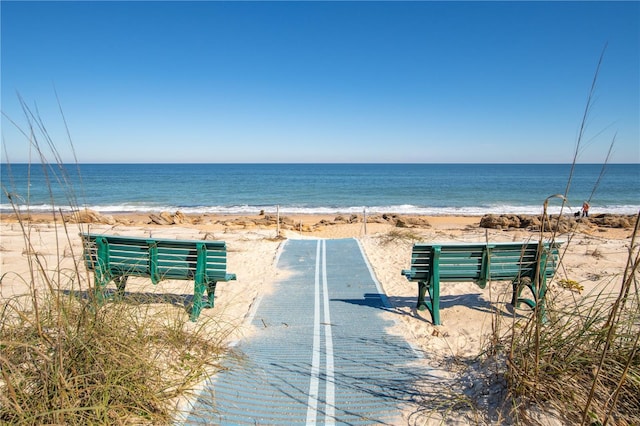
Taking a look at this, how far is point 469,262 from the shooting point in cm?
514

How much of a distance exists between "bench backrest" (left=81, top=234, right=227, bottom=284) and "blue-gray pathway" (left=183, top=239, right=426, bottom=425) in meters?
1.08

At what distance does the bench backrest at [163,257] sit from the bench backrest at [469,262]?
2.82m

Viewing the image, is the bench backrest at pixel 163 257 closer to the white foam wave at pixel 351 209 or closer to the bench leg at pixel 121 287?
the bench leg at pixel 121 287

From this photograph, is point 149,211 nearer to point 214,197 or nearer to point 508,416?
point 214,197

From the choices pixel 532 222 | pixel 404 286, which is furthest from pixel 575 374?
pixel 532 222

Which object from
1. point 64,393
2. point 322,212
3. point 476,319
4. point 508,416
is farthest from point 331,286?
point 322,212

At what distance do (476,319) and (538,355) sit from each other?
3.02m

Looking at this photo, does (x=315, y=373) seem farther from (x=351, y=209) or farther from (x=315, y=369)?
(x=351, y=209)

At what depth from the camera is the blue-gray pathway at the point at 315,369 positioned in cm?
287

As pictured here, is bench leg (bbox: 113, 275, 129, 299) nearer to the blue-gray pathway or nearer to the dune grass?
the dune grass

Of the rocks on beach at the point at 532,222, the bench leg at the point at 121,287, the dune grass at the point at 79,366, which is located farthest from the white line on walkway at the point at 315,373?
the rocks on beach at the point at 532,222

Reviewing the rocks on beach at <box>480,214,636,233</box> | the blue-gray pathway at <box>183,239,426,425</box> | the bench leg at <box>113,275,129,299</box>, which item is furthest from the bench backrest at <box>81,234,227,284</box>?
the rocks on beach at <box>480,214,636,233</box>

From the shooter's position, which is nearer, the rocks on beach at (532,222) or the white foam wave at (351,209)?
the rocks on beach at (532,222)

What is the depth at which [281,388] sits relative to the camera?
3.25 m
